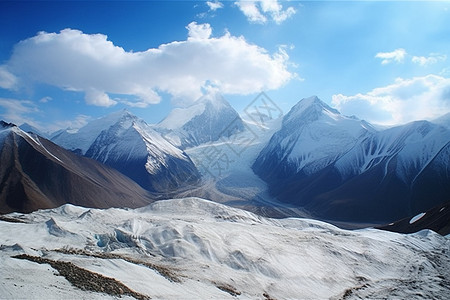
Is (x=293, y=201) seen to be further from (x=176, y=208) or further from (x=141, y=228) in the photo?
(x=141, y=228)

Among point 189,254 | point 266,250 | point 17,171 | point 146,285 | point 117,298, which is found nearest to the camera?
point 117,298

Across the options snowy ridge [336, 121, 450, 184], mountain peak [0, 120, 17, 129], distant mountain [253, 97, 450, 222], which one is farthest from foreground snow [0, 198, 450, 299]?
snowy ridge [336, 121, 450, 184]

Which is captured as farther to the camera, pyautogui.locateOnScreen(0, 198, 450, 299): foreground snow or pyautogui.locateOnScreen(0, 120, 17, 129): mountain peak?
pyautogui.locateOnScreen(0, 120, 17, 129): mountain peak

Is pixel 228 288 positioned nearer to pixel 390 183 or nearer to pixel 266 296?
pixel 266 296

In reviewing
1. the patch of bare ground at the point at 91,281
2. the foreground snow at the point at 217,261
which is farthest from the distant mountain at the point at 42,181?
the patch of bare ground at the point at 91,281

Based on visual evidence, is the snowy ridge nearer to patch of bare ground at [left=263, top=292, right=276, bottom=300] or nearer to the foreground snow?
the foreground snow

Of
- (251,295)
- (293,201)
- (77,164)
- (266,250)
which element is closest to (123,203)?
(77,164)
